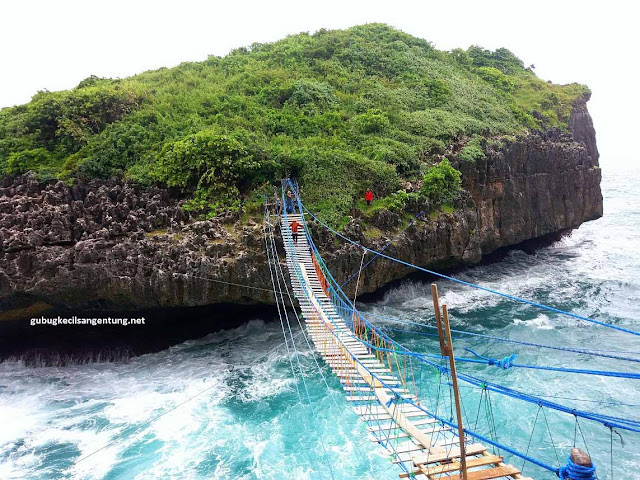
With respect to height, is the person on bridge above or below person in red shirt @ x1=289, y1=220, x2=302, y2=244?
above

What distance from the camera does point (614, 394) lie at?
33.7 ft

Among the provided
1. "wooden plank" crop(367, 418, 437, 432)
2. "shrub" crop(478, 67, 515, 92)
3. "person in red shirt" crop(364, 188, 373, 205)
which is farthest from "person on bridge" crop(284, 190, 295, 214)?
"shrub" crop(478, 67, 515, 92)

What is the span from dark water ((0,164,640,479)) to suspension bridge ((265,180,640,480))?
731mm

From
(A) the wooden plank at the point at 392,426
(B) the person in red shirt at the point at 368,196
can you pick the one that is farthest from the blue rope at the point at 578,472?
(B) the person in red shirt at the point at 368,196

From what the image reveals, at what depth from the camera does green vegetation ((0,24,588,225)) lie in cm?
1405

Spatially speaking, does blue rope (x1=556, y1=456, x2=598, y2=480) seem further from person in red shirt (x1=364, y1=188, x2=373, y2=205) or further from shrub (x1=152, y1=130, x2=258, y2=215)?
shrub (x1=152, y1=130, x2=258, y2=215)

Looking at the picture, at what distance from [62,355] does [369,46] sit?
21.2m

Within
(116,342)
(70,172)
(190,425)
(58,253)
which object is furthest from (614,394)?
(70,172)

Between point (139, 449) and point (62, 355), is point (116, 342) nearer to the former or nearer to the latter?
point (62, 355)

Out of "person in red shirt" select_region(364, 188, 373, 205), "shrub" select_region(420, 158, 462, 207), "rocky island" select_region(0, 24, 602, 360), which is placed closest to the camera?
"rocky island" select_region(0, 24, 602, 360)

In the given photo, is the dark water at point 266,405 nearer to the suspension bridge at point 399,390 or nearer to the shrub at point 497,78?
the suspension bridge at point 399,390

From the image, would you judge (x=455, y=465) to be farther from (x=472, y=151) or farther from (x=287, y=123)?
(x=287, y=123)

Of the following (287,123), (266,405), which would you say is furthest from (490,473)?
(287,123)

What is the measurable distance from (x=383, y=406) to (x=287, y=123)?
491 inches
